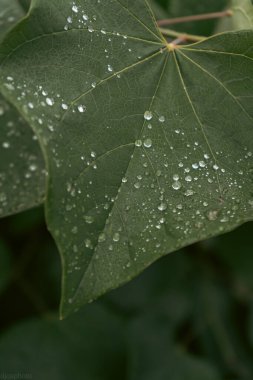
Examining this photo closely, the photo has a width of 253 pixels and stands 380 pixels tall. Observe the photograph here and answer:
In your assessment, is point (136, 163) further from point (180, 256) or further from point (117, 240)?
point (180, 256)

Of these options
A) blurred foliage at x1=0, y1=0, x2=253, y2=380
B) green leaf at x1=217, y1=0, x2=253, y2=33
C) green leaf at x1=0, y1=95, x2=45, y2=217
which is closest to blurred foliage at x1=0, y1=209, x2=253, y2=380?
blurred foliage at x1=0, y1=0, x2=253, y2=380

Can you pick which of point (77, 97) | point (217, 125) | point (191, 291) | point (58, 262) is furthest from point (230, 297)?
point (77, 97)

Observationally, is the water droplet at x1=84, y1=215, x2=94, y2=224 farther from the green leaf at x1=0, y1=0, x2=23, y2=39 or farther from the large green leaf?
the green leaf at x1=0, y1=0, x2=23, y2=39

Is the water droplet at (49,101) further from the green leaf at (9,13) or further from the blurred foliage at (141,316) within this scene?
the blurred foliage at (141,316)

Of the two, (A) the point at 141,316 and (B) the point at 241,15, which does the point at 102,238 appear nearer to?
(B) the point at 241,15

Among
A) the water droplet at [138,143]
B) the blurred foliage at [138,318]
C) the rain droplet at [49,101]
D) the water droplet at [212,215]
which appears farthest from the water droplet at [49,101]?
the blurred foliage at [138,318]

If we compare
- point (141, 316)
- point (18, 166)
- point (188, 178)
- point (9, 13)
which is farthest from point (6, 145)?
point (141, 316)
